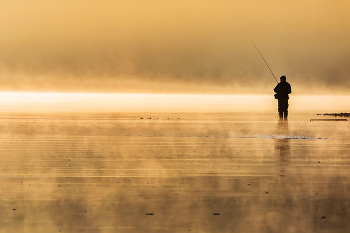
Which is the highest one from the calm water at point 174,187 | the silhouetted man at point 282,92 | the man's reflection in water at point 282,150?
the silhouetted man at point 282,92

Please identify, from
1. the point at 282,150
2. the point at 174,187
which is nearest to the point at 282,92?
the point at 282,150

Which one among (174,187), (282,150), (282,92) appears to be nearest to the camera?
(174,187)

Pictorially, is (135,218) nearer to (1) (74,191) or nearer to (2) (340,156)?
(1) (74,191)

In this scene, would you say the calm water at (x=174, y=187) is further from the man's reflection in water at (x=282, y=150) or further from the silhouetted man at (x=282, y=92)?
the silhouetted man at (x=282, y=92)

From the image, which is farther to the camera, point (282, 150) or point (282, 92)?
point (282, 92)

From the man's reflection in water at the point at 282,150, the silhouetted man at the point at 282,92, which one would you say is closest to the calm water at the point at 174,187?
Result: the man's reflection in water at the point at 282,150

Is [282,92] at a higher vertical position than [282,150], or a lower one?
higher

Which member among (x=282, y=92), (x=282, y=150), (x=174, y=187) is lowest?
(x=174, y=187)

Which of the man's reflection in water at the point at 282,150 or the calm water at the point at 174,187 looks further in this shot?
the man's reflection in water at the point at 282,150

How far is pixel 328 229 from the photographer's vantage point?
5.03 meters

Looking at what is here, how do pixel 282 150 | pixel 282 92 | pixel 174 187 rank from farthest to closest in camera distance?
pixel 282 92 → pixel 282 150 → pixel 174 187

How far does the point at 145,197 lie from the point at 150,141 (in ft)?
24.9

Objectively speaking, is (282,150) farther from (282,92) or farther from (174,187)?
(282,92)

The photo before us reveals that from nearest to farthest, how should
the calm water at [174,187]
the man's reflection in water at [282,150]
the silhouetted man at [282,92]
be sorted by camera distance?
the calm water at [174,187], the man's reflection in water at [282,150], the silhouetted man at [282,92]
